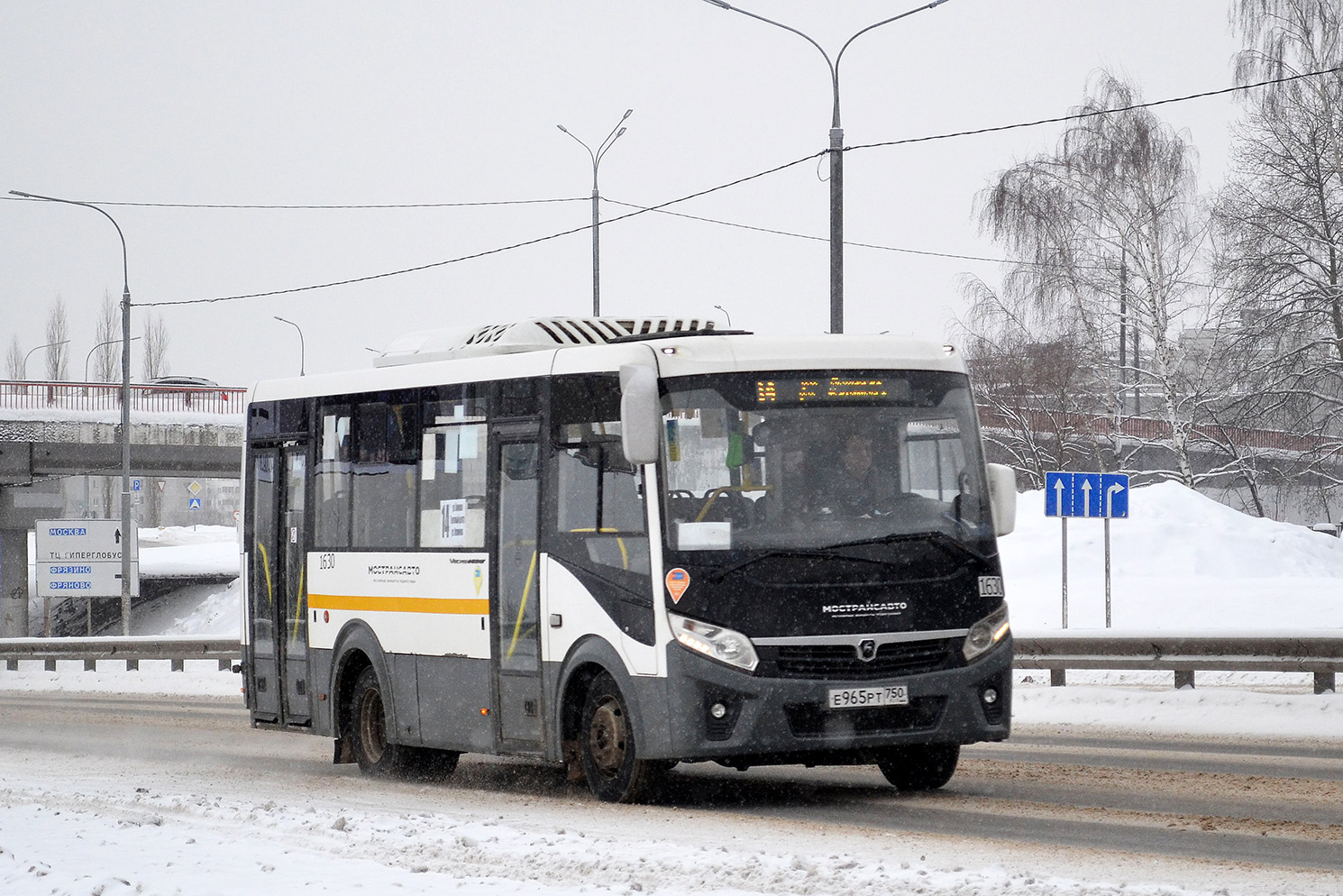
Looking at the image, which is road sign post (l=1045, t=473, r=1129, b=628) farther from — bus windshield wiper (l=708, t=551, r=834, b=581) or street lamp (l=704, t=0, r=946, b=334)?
bus windshield wiper (l=708, t=551, r=834, b=581)

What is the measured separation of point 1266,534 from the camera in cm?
3441

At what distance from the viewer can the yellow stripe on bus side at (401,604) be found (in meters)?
12.5

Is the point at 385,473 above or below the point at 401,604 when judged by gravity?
above

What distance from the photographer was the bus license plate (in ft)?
34.1

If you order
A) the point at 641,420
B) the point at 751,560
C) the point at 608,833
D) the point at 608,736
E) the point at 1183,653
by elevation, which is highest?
the point at 641,420

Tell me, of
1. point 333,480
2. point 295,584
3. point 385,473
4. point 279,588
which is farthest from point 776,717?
point 279,588

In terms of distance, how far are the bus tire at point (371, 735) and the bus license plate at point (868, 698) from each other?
4.49m

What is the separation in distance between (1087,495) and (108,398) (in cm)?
3411

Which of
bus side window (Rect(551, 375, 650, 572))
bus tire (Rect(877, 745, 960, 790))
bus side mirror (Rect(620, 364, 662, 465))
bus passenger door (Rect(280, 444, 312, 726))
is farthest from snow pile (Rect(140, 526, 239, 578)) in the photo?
bus side mirror (Rect(620, 364, 662, 465))

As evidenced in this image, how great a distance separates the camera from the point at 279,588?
599 inches

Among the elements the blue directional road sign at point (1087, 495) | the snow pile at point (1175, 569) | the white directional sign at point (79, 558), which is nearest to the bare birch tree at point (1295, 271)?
the snow pile at point (1175, 569)

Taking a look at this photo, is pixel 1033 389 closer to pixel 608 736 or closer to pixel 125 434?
pixel 125 434

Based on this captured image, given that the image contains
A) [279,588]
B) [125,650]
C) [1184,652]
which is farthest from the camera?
[125,650]

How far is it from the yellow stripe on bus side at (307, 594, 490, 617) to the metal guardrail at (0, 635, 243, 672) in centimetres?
1491
